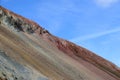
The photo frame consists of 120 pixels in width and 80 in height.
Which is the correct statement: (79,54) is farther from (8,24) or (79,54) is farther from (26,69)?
(26,69)

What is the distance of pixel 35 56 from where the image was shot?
105 feet

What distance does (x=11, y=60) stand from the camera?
→ 70.9 feet

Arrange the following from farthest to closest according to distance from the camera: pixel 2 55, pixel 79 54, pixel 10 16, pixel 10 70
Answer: pixel 79 54
pixel 10 16
pixel 2 55
pixel 10 70

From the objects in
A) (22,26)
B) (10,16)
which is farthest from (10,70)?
(22,26)

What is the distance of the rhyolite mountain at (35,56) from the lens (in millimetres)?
21173

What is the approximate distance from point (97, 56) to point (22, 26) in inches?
1233

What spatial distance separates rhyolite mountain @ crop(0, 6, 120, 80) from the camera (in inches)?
834

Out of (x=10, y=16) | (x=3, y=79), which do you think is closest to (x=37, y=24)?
(x=10, y=16)

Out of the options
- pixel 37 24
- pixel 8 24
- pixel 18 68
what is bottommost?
pixel 18 68

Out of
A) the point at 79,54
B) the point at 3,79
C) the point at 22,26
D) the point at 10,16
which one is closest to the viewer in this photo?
the point at 3,79

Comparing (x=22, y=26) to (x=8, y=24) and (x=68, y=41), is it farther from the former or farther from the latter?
(x=68, y=41)

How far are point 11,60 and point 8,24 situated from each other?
63.4 feet

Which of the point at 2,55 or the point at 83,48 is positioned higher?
the point at 83,48

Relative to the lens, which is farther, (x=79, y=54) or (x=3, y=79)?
(x=79, y=54)
